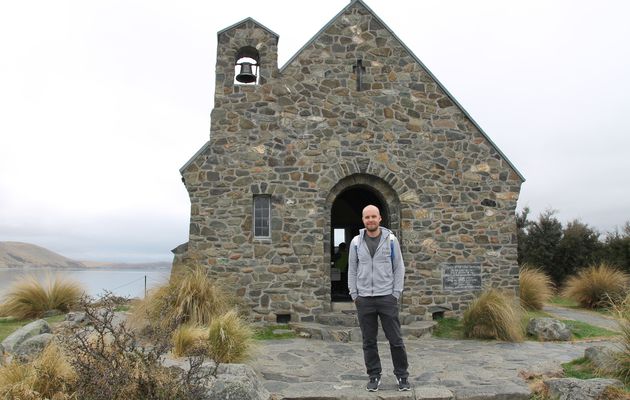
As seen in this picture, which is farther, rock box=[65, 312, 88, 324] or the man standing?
rock box=[65, 312, 88, 324]

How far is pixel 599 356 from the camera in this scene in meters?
7.11

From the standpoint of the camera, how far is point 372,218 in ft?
20.8

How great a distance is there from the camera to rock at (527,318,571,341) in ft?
33.0

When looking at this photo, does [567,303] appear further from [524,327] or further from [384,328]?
Answer: [384,328]

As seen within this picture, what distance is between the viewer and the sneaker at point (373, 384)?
6.20m

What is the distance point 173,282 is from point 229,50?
5.49 metres

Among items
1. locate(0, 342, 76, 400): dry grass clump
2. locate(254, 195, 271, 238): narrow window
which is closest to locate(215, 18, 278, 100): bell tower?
locate(254, 195, 271, 238): narrow window

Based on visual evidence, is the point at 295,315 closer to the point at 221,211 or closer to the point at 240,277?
the point at 240,277

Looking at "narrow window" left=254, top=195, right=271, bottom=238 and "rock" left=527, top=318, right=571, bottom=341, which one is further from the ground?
"narrow window" left=254, top=195, right=271, bottom=238

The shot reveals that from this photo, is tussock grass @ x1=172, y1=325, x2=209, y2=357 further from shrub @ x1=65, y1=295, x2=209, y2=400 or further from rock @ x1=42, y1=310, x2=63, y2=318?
rock @ x1=42, y1=310, x2=63, y2=318

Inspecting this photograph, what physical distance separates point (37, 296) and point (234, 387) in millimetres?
9203

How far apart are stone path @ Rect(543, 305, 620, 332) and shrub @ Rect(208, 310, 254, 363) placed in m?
9.04

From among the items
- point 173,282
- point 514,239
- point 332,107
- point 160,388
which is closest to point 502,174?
point 514,239

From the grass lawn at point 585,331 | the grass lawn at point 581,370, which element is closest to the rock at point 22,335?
the grass lawn at point 581,370
